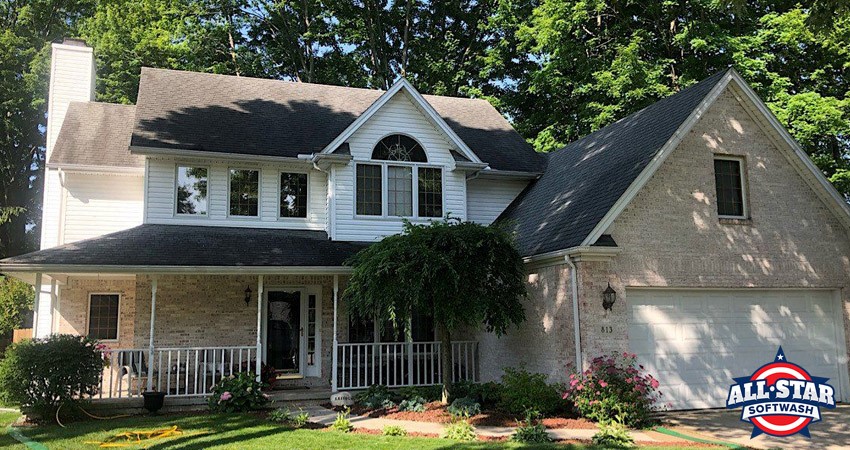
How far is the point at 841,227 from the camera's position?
44.7 feet

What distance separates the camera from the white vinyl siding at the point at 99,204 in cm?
1600

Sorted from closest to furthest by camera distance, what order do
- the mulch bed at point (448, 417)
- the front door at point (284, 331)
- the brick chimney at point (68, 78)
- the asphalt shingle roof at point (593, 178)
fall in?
the mulch bed at point (448, 417) → the asphalt shingle roof at point (593, 178) → the front door at point (284, 331) → the brick chimney at point (68, 78)

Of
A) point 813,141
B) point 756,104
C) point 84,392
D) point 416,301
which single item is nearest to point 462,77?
point 813,141

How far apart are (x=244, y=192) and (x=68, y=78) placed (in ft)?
27.4

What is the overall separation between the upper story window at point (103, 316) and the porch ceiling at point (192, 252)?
2392 mm

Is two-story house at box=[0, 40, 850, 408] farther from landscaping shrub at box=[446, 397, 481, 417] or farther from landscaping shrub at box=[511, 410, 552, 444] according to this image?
landscaping shrub at box=[511, 410, 552, 444]

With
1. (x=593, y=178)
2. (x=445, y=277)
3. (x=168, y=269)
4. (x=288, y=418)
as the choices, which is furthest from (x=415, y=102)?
(x=288, y=418)

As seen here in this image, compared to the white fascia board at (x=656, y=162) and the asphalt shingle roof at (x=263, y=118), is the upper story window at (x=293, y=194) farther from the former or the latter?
the white fascia board at (x=656, y=162)

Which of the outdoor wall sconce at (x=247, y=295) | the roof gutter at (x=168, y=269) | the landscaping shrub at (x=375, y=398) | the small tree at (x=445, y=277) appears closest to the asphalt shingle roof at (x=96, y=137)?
the roof gutter at (x=168, y=269)

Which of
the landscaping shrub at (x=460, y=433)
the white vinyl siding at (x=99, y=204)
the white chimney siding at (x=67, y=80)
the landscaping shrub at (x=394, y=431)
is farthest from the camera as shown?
the white chimney siding at (x=67, y=80)

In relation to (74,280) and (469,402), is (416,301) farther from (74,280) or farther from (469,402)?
(74,280)

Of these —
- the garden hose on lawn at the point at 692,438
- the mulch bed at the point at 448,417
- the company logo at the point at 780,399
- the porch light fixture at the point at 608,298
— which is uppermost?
the porch light fixture at the point at 608,298

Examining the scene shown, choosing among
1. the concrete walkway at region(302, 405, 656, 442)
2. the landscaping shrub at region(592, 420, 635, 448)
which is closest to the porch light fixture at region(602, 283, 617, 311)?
the concrete walkway at region(302, 405, 656, 442)

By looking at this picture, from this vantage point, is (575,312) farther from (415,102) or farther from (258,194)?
(258,194)
